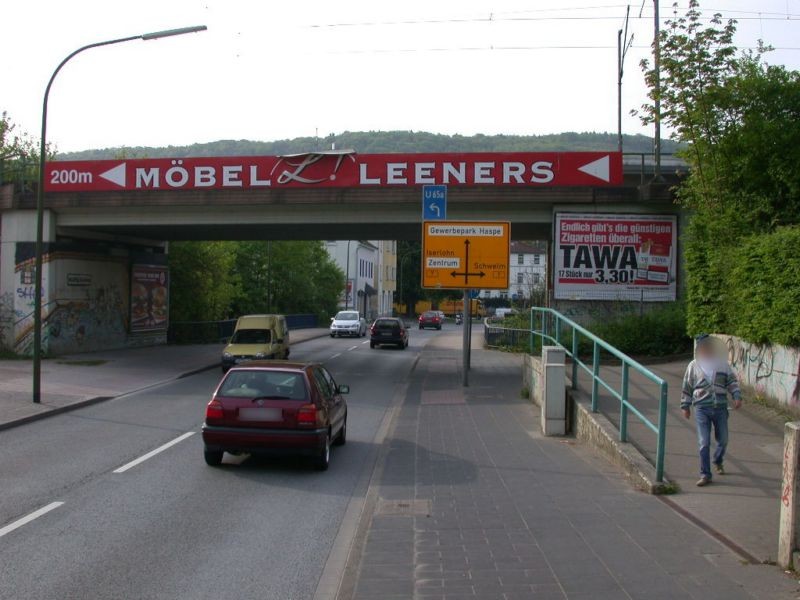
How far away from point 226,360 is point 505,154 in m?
9.83

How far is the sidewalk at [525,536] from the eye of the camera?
5320 millimetres

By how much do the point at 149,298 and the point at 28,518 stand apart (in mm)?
25685

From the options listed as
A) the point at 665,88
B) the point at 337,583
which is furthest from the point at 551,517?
the point at 665,88

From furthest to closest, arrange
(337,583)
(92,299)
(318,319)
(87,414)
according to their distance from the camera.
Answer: (318,319)
(92,299)
(87,414)
(337,583)

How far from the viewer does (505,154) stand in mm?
23188

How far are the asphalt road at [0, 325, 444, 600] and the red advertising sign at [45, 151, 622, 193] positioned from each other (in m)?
11.2

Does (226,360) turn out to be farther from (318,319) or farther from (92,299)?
(318,319)

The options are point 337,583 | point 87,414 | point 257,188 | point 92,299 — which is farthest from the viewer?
point 92,299

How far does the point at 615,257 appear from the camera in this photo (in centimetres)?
2316

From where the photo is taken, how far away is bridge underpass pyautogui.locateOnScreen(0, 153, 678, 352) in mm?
22984

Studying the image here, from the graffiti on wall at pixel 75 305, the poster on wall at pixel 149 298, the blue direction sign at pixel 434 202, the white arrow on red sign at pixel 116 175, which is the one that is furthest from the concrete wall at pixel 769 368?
the poster on wall at pixel 149 298

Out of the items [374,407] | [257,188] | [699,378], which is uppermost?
[257,188]

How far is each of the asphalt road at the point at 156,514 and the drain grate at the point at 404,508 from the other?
0.44 metres

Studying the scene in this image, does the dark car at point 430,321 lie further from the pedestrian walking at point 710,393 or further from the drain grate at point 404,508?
the drain grate at point 404,508
